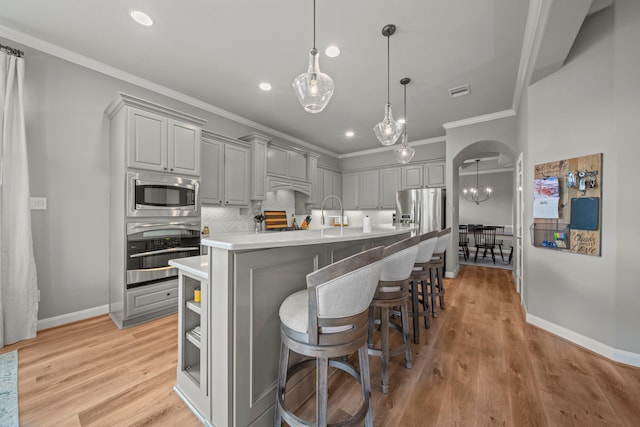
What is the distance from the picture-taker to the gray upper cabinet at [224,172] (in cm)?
359

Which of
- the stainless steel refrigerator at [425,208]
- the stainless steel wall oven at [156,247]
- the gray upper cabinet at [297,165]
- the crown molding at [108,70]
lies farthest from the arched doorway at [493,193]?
the stainless steel wall oven at [156,247]

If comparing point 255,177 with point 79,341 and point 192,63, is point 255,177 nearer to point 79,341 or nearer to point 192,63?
point 192,63

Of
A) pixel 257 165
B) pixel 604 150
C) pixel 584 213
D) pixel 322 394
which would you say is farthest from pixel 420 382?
pixel 257 165

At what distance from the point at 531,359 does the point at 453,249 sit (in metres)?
2.97

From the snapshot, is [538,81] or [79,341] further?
[538,81]

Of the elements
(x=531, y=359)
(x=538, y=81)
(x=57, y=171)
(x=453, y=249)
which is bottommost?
(x=531, y=359)

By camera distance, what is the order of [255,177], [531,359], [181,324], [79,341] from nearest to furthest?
1. [181,324]
2. [531,359]
3. [79,341]
4. [255,177]

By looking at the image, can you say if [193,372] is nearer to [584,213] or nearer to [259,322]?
[259,322]

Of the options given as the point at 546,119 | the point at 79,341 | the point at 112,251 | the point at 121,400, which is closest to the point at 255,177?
the point at 112,251

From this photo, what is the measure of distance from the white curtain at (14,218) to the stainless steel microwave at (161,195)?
2.70 feet

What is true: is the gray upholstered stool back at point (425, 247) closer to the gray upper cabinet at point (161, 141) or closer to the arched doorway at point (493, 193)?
the gray upper cabinet at point (161, 141)

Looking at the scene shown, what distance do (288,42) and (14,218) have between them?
10.0 feet

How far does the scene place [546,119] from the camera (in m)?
2.64

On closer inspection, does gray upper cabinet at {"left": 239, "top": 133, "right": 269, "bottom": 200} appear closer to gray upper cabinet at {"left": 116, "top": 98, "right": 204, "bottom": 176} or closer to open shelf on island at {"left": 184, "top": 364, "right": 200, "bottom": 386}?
gray upper cabinet at {"left": 116, "top": 98, "right": 204, "bottom": 176}
